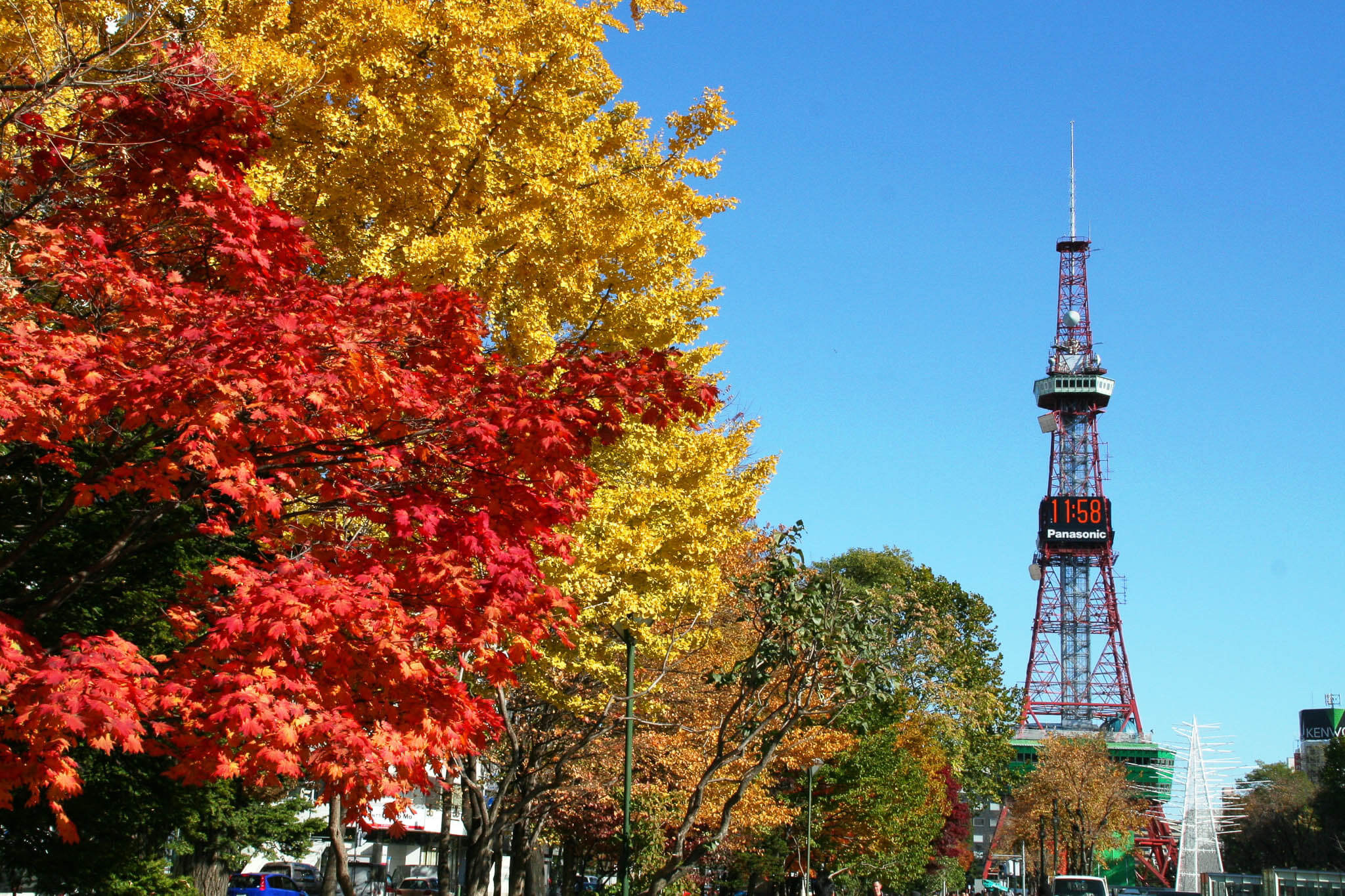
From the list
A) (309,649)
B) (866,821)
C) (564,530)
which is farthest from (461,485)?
(866,821)

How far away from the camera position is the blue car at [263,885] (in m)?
29.8

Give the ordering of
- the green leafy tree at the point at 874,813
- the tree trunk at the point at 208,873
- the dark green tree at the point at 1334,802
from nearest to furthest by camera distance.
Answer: the tree trunk at the point at 208,873
the green leafy tree at the point at 874,813
the dark green tree at the point at 1334,802

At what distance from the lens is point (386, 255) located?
11711 millimetres

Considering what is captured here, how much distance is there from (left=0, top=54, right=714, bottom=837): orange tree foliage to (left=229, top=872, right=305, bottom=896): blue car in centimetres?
2316

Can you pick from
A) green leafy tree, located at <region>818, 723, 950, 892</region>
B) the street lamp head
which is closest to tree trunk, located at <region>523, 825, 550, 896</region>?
the street lamp head

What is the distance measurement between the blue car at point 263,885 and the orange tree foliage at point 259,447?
23.2m

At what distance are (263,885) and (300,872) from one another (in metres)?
8.95

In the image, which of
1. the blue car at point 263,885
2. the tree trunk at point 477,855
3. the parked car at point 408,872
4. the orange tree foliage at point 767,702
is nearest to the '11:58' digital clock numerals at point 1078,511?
the orange tree foliage at point 767,702

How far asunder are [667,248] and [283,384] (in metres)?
7.99

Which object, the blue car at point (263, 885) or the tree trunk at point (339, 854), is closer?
the tree trunk at point (339, 854)

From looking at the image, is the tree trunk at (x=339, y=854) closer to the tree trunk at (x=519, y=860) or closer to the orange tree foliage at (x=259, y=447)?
the orange tree foliage at (x=259, y=447)

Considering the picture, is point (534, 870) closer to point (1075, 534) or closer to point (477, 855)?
point (477, 855)

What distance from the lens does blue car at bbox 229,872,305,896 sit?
97.9 feet

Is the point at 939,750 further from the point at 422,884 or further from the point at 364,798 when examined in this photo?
the point at 364,798
